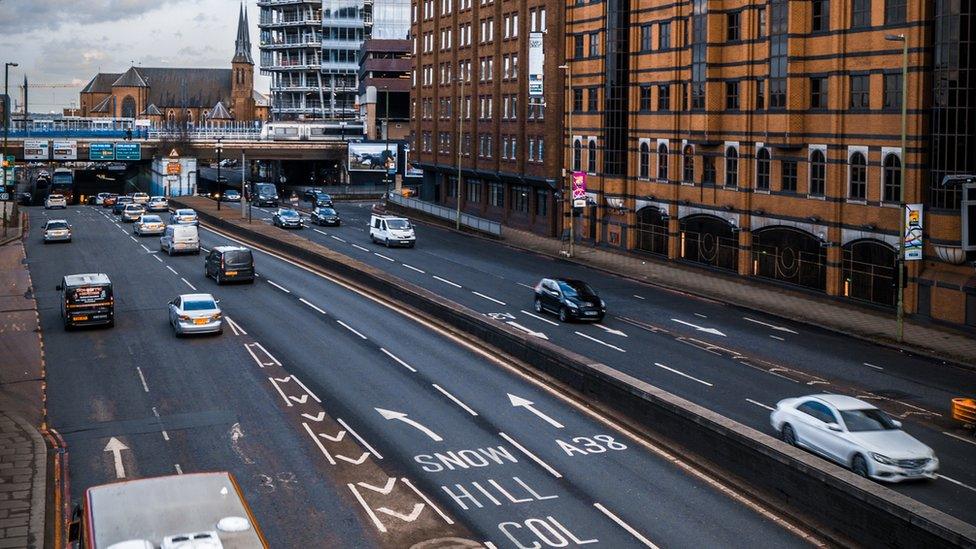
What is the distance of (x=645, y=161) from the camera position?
218 feet

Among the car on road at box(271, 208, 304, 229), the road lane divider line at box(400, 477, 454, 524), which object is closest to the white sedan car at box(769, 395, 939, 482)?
the road lane divider line at box(400, 477, 454, 524)

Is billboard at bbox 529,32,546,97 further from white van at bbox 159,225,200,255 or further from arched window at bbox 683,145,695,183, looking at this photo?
white van at bbox 159,225,200,255

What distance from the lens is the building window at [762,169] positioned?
54781 mm

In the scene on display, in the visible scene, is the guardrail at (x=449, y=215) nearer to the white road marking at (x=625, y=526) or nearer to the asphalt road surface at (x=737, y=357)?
the asphalt road surface at (x=737, y=357)

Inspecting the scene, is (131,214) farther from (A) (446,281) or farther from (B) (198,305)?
(B) (198,305)

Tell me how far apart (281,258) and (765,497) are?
45.5 meters

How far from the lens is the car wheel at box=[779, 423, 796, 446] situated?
25.2 metres

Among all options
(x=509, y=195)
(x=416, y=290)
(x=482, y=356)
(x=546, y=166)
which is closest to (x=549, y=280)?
(x=416, y=290)

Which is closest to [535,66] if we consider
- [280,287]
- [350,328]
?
[280,287]

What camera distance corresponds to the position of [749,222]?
55875 mm

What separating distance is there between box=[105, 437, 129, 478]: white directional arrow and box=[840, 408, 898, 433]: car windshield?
1561 centimetres

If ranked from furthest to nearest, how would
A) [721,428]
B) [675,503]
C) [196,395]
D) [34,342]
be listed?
[34,342] < [196,395] < [721,428] < [675,503]

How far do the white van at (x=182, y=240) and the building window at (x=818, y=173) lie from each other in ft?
114

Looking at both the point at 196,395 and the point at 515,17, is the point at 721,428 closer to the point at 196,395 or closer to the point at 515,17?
the point at 196,395
